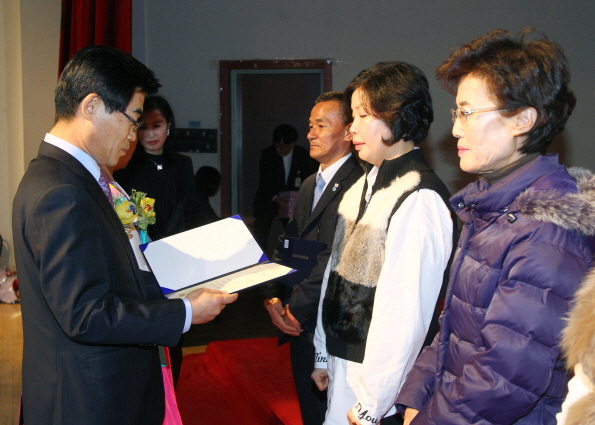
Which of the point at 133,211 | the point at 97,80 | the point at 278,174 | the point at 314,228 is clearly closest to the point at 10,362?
the point at 133,211

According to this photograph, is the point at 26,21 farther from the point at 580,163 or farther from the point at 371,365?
the point at 580,163

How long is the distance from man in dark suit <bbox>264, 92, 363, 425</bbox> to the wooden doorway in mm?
2902

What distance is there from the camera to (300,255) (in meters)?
2.09

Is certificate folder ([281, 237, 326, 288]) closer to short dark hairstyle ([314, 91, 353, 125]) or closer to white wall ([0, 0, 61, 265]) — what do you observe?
short dark hairstyle ([314, 91, 353, 125])

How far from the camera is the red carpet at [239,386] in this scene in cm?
271

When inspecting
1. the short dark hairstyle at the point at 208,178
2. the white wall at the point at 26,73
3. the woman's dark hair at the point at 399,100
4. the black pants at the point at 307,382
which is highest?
the white wall at the point at 26,73

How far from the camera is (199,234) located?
1.66 m

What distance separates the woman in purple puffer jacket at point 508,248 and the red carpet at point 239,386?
1586mm

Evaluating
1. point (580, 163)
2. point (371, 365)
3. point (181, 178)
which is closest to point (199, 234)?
point (371, 365)

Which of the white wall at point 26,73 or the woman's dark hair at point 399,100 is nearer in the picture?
the woman's dark hair at point 399,100

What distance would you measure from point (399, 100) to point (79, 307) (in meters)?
1.05

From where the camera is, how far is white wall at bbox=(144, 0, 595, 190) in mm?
5027

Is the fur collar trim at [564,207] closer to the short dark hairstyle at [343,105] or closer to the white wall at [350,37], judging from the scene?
the short dark hairstyle at [343,105]

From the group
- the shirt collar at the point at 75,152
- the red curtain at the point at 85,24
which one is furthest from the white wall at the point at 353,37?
the shirt collar at the point at 75,152
